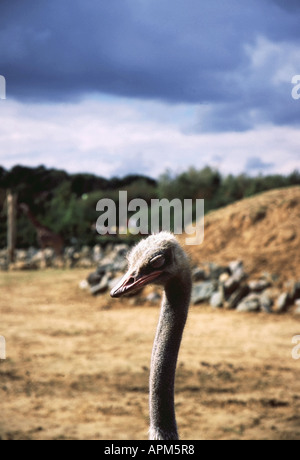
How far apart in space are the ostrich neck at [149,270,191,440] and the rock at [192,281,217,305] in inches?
267

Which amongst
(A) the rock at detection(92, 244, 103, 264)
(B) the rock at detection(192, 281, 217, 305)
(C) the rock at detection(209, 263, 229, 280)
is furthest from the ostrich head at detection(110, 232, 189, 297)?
(A) the rock at detection(92, 244, 103, 264)

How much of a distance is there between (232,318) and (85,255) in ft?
25.5

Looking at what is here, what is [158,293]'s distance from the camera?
940cm

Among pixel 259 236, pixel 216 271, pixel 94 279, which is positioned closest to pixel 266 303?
pixel 216 271

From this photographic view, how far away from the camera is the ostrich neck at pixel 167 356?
6.35ft

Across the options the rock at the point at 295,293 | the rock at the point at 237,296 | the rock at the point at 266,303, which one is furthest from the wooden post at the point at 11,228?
the rock at the point at 295,293

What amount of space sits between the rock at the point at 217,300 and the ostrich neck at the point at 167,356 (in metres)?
6.66

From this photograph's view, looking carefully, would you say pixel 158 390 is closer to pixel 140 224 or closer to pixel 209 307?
pixel 209 307

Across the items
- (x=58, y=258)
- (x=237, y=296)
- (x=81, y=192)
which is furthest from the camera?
(x=81, y=192)

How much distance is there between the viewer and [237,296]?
8609 millimetres

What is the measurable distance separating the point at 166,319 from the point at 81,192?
77.6ft

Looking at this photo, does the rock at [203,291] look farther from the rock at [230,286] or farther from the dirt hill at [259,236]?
the dirt hill at [259,236]

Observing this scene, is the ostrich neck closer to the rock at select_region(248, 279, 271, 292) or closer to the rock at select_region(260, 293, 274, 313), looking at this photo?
the rock at select_region(260, 293, 274, 313)

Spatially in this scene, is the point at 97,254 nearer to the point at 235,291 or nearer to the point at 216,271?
the point at 216,271
